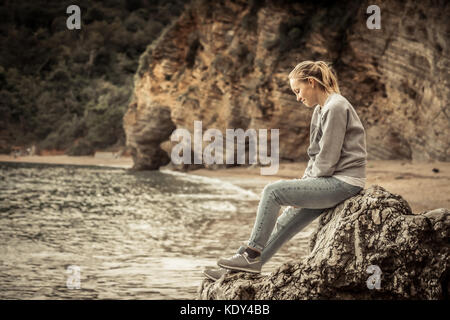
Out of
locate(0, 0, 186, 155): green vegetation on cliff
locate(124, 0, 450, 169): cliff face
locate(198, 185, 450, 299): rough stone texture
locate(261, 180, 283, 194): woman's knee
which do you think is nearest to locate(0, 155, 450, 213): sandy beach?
locate(124, 0, 450, 169): cliff face

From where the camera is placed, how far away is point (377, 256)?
3.52 m

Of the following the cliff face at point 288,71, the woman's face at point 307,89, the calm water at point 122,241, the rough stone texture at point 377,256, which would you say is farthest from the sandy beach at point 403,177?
the woman's face at point 307,89

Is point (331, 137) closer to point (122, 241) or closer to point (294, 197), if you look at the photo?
Answer: point (294, 197)

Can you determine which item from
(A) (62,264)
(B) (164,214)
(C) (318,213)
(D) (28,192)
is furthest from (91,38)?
(C) (318,213)

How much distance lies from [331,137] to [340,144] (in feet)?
0.26

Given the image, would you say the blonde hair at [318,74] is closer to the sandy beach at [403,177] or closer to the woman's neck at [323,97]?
the woman's neck at [323,97]

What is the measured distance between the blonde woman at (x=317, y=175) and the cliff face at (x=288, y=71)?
16.2 metres

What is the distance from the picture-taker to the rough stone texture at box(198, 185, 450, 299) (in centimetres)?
350

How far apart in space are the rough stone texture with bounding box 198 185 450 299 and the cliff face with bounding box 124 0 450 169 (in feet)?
53.6

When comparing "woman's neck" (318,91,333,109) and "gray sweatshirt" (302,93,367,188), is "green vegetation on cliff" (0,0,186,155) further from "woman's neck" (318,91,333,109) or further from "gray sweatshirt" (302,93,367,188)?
"gray sweatshirt" (302,93,367,188)

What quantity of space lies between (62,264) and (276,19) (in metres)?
22.5

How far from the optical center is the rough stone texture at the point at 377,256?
350cm

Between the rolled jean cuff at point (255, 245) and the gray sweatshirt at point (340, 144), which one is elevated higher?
the gray sweatshirt at point (340, 144)

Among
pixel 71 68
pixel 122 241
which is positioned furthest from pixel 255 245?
pixel 71 68
